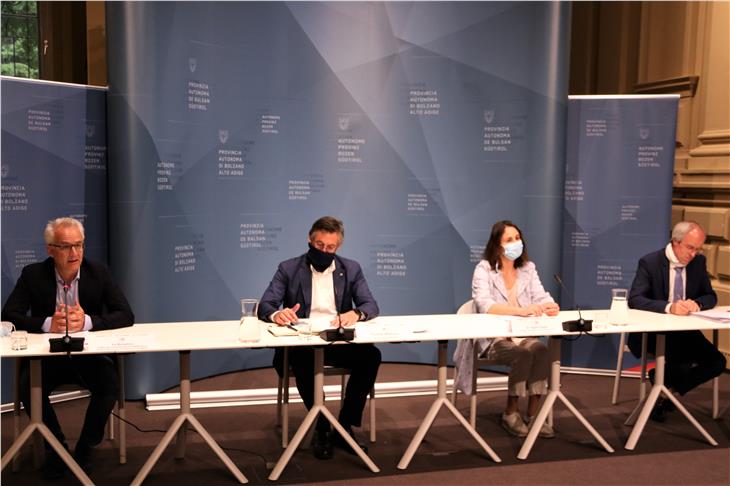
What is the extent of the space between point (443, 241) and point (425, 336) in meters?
2.11

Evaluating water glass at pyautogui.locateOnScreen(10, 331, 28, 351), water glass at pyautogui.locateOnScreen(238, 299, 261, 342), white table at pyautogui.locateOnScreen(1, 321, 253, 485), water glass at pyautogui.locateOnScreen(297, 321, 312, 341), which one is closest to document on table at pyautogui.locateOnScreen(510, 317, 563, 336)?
water glass at pyautogui.locateOnScreen(297, 321, 312, 341)

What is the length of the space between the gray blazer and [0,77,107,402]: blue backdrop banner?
2.35 m

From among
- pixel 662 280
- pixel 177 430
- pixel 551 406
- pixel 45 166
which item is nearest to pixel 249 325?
pixel 177 430

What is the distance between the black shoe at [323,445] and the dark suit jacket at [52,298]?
3.51ft

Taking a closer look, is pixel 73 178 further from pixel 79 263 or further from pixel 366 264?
pixel 366 264

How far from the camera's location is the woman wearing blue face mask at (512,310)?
13.4ft

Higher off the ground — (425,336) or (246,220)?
(246,220)

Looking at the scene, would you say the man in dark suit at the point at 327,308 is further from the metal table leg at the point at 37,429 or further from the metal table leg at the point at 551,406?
the metal table leg at the point at 37,429

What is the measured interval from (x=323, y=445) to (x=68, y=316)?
1.35m

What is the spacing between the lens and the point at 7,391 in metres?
4.53

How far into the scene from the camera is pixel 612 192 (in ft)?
17.7

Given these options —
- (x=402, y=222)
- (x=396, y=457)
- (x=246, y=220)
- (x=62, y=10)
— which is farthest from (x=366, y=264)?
(x=62, y=10)

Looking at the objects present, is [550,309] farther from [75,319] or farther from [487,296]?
[75,319]

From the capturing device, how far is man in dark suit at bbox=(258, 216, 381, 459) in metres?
3.81
